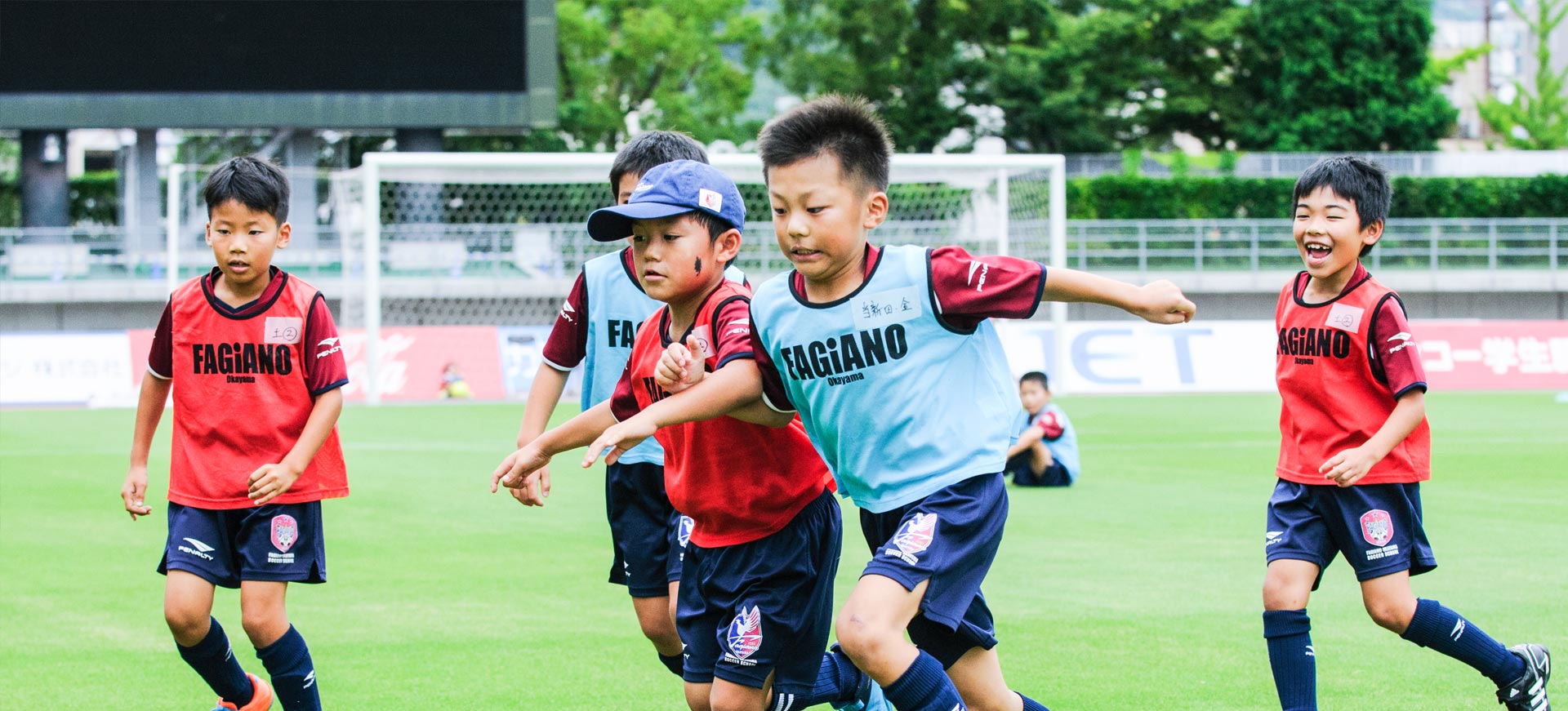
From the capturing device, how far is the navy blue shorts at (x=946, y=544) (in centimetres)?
389

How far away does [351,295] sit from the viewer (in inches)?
951

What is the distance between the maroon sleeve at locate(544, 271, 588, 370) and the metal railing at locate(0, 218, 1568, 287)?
1617 centimetres

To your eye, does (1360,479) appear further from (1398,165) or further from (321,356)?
(1398,165)

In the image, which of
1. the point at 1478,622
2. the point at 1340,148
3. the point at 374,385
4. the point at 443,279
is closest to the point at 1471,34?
the point at 1340,148

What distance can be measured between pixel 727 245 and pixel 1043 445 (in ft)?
26.5

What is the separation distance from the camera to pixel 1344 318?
499cm

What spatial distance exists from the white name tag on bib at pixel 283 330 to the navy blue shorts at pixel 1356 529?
10.4 feet

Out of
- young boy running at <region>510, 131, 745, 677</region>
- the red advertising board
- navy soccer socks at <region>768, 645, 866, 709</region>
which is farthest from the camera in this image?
the red advertising board

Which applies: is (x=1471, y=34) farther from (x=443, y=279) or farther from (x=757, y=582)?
(x=757, y=582)

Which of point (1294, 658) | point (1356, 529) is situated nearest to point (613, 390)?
point (1294, 658)

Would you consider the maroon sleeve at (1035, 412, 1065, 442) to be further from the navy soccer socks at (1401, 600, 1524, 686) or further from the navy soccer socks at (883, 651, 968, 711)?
the navy soccer socks at (883, 651, 968, 711)

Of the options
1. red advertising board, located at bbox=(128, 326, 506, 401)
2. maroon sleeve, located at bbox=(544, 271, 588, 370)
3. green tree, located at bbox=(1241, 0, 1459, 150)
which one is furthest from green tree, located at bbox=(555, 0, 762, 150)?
maroon sleeve, located at bbox=(544, 271, 588, 370)

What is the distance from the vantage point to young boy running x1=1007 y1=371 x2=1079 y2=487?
11984 mm

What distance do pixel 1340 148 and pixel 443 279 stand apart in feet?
90.6
